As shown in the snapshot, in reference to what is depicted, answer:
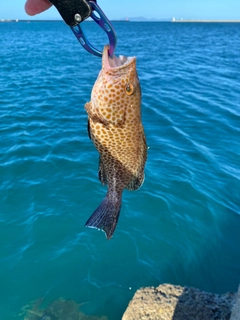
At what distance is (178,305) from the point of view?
5094 millimetres

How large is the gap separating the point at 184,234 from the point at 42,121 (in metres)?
9.11

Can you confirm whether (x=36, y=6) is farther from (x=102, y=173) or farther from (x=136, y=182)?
(x=136, y=182)

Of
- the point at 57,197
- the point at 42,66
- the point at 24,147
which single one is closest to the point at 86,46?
the point at 57,197

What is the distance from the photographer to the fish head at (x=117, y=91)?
3.08 meters

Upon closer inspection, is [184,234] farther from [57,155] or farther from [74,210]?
[57,155]

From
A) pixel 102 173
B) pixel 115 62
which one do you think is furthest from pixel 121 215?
pixel 115 62

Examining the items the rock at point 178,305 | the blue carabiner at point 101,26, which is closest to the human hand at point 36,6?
the blue carabiner at point 101,26

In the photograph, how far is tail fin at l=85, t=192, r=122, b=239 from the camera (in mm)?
3396

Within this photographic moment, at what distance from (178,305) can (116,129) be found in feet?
10.8

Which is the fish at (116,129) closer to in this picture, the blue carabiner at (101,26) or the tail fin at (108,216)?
the tail fin at (108,216)

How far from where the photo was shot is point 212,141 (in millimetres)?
12781

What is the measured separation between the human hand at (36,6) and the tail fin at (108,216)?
192cm

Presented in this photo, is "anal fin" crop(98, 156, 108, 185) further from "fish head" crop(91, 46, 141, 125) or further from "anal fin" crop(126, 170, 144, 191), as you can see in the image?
"fish head" crop(91, 46, 141, 125)

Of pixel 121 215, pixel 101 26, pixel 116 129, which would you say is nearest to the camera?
pixel 101 26
